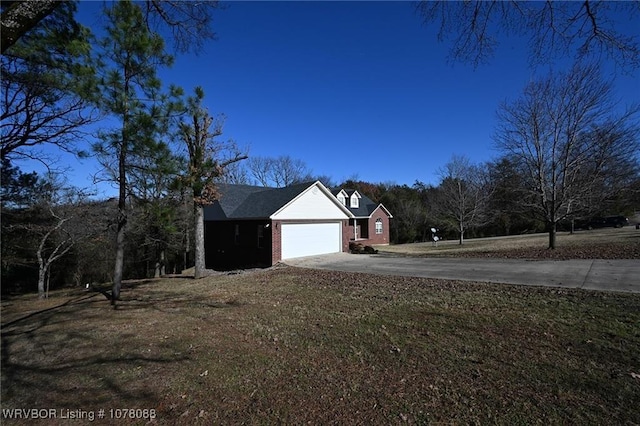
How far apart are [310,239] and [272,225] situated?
11.3ft

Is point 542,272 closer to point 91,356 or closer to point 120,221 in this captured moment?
point 91,356

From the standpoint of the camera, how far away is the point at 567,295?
768cm

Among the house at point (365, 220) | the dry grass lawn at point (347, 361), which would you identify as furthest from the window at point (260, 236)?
the house at point (365, 220)

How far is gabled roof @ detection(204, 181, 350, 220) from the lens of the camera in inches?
781

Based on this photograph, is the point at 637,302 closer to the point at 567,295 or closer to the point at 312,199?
the point at 567,295

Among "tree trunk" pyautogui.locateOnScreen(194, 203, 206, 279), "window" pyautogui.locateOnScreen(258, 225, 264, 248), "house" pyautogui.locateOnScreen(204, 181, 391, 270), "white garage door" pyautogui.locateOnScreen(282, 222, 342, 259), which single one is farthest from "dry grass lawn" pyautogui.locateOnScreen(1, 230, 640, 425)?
"white garage door" pyautogui.locateOnScreen(282, 222, 342, 259)

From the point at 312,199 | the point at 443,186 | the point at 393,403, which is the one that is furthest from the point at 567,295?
the point at 443,186

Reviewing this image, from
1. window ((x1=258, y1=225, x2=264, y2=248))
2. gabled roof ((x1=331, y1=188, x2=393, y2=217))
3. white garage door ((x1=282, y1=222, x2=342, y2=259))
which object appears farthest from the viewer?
gabled roof ((x1=331, y1=188, x2=393, y2=217))

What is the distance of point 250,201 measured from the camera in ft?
74.4

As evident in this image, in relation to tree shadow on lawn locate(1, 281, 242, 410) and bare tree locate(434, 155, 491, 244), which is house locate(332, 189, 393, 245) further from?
tree shadow on lawn locate(1, 281, 242, 410)

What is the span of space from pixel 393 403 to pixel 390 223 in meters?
38.4

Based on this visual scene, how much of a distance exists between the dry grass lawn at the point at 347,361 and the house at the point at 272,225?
445 inches

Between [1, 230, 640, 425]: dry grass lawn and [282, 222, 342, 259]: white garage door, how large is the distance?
11.7 metres

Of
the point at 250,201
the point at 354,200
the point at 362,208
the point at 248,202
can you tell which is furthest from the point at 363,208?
the point at 248,202
